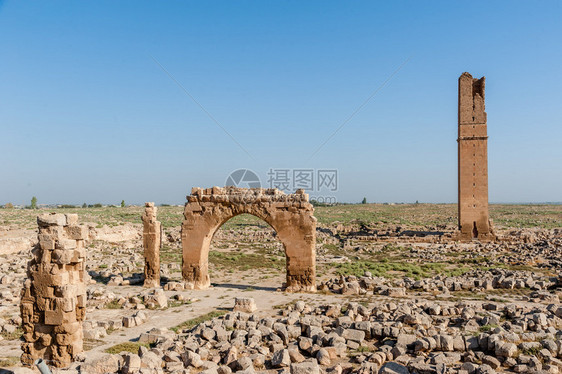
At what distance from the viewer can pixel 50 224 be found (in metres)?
6.91

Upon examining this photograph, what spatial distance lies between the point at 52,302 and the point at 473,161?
29.6 metres

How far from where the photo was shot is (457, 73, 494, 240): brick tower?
29.1m

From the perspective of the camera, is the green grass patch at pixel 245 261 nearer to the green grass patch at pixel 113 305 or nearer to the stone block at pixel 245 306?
the green grass patch at pixel 113 305

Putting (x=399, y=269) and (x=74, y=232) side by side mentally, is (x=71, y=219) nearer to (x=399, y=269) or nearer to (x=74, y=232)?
(x=74, y=232)

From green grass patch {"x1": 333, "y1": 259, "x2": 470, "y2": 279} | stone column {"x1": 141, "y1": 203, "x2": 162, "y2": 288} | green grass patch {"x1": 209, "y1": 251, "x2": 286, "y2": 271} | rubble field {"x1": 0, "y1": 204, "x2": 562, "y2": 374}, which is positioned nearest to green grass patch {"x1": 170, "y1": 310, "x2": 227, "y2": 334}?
rubble field {"x1": 0, "y1": 204, "x2": 562, "y2": 374}

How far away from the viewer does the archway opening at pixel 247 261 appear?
1650 cm

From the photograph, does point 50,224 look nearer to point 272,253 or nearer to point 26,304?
point 26,304

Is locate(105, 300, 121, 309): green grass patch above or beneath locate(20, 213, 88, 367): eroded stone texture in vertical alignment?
beneath

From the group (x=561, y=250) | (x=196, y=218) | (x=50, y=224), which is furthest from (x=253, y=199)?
(x=561, y=250)

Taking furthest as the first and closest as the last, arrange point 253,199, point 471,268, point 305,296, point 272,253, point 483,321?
point 272,253 < point 471,268 < point 253,199 < point 305,296 < point 483,321

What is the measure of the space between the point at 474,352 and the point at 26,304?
8111 mm

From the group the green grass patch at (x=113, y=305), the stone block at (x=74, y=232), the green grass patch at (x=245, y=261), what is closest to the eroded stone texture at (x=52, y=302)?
the stone block at (x=74, y=232)

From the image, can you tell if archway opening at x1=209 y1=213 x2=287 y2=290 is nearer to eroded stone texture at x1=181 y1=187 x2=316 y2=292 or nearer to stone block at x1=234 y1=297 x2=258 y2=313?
eroded stone texture at x1=181 y1=187 x2=316 y2=292

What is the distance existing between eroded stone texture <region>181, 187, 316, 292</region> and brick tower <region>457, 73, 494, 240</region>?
2011cm
